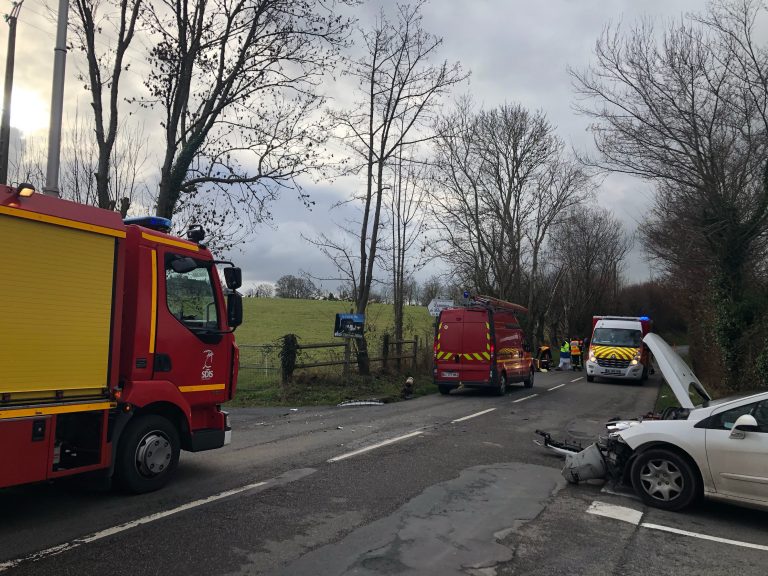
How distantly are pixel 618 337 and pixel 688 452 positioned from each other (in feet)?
67.0

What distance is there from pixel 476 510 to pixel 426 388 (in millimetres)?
13404

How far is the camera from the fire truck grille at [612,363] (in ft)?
79.7

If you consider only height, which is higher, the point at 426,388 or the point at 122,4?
the point at 122,4

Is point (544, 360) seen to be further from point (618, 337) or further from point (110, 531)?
point (110, 531)

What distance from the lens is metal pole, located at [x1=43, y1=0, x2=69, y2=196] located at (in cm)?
902

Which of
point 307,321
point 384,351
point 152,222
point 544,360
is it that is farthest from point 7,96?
point 307,321

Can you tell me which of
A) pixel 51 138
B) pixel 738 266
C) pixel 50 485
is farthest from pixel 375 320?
pixel 50 485

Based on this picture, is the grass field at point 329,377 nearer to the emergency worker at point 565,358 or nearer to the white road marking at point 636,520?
the white road marking at point 636,520

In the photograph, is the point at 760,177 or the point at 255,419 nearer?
the point at 255,419

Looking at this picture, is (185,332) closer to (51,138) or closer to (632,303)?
(51,138)

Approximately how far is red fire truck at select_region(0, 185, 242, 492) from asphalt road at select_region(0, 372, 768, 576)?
0.59 meters

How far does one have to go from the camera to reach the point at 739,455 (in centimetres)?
585

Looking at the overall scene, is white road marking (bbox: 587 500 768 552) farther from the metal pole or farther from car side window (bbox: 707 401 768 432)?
the metal pole

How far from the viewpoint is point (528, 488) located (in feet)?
23.0
